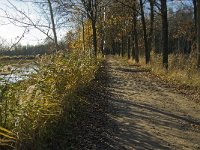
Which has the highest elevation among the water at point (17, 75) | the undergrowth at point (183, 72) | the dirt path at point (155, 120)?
the water at point (17, 75)

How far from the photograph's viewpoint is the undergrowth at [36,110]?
6094 millimetres

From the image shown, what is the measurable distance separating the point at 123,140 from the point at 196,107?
5.05m

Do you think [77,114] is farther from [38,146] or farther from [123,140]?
[38,146]

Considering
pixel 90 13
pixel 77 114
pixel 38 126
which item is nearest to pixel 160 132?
pixel 77 114

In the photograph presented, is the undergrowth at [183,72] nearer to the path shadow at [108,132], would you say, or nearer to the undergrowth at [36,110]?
the path shadow at [108,132]

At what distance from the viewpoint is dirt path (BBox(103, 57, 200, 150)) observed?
8398 mm

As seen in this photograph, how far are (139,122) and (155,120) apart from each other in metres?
0.51

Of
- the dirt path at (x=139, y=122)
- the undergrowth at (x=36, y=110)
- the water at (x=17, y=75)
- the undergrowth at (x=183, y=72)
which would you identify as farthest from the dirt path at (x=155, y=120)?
the water at (x=17, y=75)

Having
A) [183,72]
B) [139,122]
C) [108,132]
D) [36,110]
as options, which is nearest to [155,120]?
[139,122]

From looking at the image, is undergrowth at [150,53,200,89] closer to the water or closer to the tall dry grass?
the tall dry grass

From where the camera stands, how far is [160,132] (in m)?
9.25

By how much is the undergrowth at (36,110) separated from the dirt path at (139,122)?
0.71 m

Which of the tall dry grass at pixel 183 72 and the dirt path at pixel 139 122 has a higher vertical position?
the tall dry grass at pixel 183 72

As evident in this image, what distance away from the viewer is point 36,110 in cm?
671
